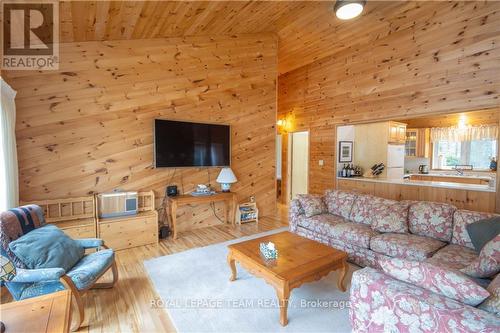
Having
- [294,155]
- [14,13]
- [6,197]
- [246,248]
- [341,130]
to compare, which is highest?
[14,13]

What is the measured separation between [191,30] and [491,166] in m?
7.30

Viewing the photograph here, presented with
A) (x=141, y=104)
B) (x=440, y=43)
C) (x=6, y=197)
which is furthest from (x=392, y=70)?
(x=6, y=197)

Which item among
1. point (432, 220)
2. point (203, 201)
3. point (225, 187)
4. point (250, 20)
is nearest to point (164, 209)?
point (203, 201)

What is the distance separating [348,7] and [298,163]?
4.07 metres

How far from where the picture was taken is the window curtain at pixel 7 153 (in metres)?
2.69

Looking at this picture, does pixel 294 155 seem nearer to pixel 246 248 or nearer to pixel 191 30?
pixel 191 30

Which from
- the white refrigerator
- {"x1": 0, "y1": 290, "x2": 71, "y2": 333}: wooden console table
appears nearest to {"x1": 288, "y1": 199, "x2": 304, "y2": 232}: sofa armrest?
the white refrigerator

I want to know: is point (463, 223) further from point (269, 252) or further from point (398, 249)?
point (269, 252)

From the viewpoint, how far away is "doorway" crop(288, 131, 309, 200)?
6512mm

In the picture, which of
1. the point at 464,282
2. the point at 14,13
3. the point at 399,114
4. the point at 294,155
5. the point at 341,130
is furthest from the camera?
the point at 294,155

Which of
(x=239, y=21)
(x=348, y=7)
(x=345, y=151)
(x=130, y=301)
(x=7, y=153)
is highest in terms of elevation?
(x=239, y=21)

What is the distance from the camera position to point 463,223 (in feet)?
8.91

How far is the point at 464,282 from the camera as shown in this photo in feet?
4.45

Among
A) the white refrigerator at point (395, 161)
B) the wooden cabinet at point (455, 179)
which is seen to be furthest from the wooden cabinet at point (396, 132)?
the wooden cabinet at point (455, 179)
